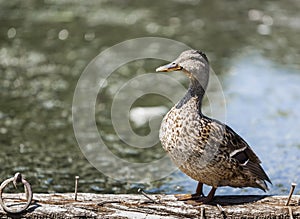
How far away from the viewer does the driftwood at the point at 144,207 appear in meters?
3.83

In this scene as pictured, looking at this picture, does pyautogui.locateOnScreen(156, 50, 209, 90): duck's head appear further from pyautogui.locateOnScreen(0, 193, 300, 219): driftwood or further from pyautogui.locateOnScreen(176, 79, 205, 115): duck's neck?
pyautogui.locateOnScreen(0, 193, 300, 219): driftwood

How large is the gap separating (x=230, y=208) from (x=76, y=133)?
3.54 metres

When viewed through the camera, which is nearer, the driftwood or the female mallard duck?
the driftwood

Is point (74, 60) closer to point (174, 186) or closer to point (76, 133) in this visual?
point (76, 133)

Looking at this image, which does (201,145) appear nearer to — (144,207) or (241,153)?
(241,153)

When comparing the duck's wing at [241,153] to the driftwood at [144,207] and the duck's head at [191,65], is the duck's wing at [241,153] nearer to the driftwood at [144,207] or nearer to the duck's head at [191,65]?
the driftwood at [144,207]

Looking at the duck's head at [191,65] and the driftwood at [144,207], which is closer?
the driftwood at [144,207]

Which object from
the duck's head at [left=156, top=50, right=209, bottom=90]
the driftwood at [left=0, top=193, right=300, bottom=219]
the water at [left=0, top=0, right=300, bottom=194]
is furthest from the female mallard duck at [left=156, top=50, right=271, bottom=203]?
the water at [left=0, top=0, right=300, bottom=194]

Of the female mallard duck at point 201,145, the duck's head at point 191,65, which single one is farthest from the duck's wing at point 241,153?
the duck's head at point 191,65

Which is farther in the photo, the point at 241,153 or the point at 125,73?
the point at 125,73

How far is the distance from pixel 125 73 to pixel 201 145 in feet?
17.5

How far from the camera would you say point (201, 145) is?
4.13 metres

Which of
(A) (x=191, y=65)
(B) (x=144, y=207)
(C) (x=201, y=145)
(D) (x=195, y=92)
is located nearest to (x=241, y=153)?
(C) (x=201, y=145)

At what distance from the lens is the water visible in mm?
6348
